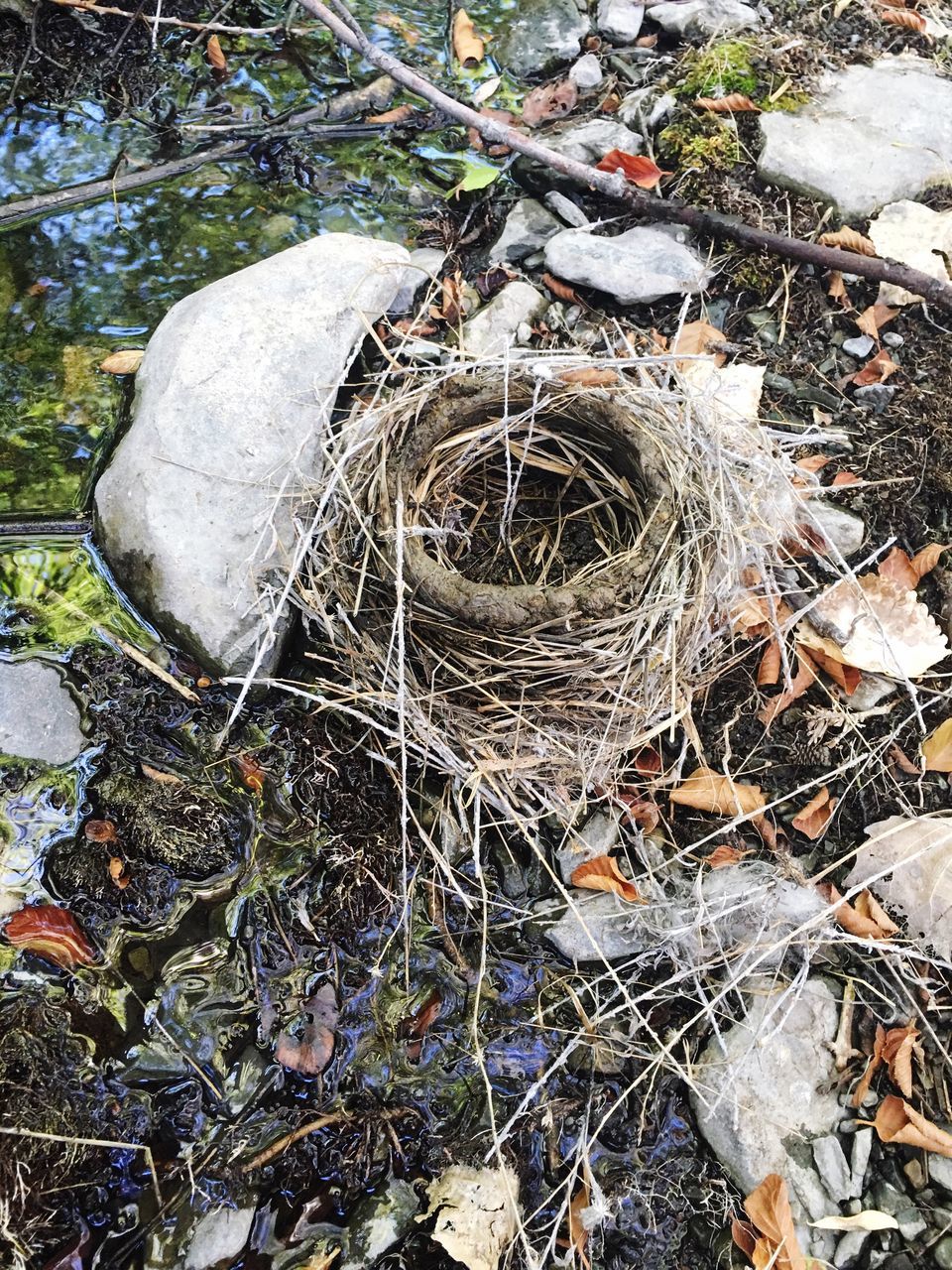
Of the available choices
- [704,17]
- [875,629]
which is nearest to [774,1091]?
[875,629]

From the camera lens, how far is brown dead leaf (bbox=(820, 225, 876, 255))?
3.04m

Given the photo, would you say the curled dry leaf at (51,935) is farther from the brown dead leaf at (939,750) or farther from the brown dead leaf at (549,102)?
the brown dead leaf at (549,102)

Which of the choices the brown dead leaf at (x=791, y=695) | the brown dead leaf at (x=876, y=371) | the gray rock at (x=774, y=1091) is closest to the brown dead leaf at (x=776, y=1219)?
the gray rock at (x=774, y=1091)

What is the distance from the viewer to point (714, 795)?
2.41 m

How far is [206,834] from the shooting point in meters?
2.33

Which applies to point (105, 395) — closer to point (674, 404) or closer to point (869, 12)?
point (674, 404)

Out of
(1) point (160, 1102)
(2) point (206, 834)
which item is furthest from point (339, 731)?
(1) point (160, 1102)

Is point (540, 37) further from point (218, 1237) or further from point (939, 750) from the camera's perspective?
point (218, 1237)

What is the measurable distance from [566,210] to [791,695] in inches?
73.1

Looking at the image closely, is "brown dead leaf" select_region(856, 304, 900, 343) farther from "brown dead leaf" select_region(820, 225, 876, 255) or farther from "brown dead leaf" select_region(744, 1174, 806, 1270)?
"brown dead leaf" select_region(744, 1174, 806, 1270)

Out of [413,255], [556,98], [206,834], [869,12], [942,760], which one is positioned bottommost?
[206,834]

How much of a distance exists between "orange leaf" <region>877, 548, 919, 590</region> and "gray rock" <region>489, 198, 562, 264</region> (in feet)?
5.13

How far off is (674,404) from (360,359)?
993mm

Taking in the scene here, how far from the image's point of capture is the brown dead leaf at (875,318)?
2979 mm
